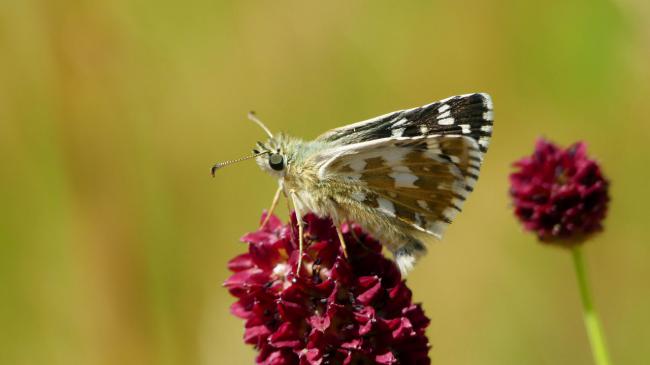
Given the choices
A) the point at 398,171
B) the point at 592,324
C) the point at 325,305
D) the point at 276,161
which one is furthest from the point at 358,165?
the point at 592,324

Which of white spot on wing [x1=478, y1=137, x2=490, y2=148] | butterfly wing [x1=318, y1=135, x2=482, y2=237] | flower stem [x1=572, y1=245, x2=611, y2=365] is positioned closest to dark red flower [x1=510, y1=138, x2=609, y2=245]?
flower stem [x1=572, y1=245, x2=611, y2=365]

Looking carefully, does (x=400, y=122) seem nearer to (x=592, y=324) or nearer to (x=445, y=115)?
(x=445, y=115)

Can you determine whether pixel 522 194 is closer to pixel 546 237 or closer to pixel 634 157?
pixel 546 237

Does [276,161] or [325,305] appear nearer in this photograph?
[325,305]

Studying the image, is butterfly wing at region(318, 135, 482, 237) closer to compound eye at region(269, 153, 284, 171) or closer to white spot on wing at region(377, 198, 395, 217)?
white spot on wing at region(377, 198, 395, 217)

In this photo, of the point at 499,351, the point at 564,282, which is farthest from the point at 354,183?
the point at 564,282
